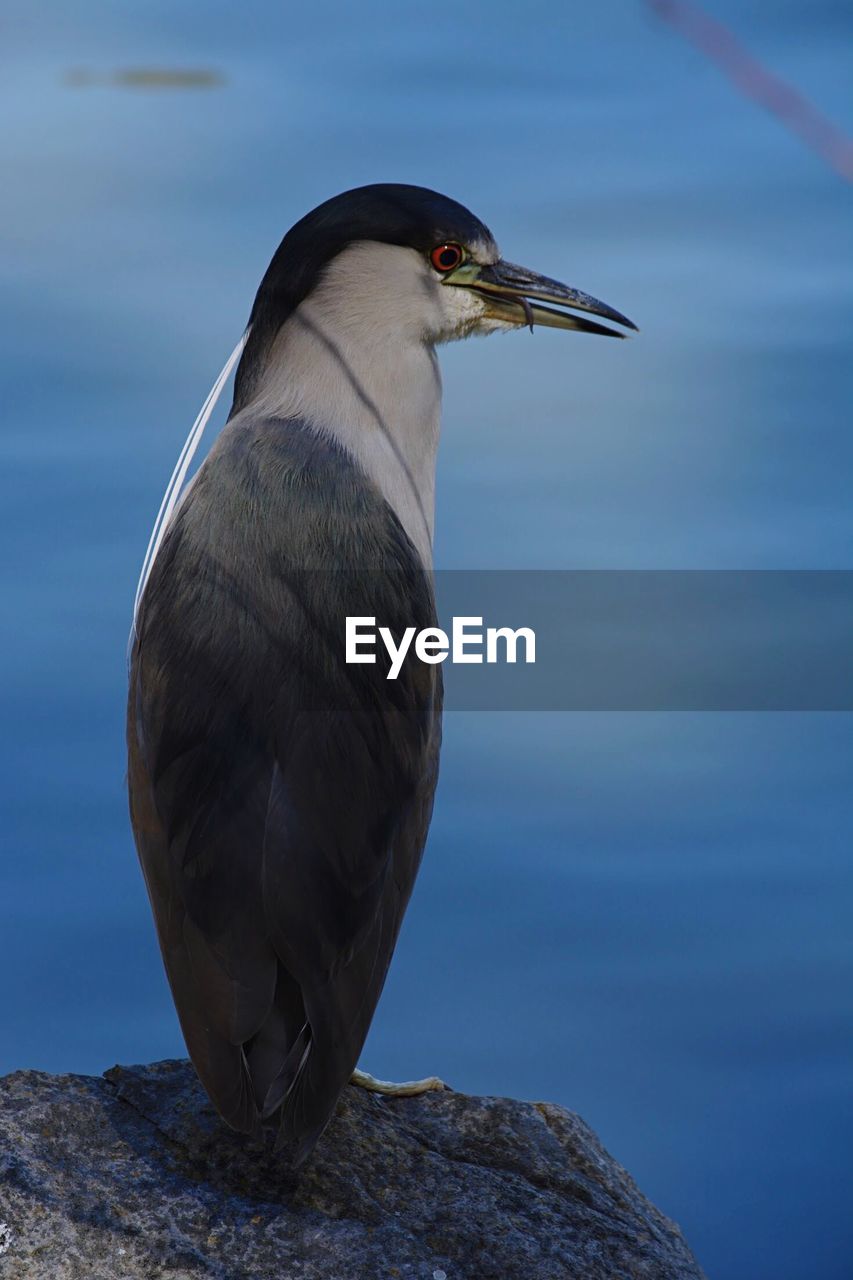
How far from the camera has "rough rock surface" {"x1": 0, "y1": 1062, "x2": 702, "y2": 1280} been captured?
7.80 feet

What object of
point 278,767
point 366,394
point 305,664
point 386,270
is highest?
point 386,270

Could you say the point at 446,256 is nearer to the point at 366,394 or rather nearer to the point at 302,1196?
the point at 366,394

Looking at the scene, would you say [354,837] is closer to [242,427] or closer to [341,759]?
[341,759]

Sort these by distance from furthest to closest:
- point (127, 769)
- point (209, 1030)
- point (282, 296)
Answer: point (282, 296) < point (127, 769) < point (209, 1030)

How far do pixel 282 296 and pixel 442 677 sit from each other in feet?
2.52

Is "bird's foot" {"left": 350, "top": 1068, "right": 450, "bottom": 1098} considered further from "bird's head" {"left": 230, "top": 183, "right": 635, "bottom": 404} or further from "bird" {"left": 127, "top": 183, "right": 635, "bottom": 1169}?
"bird's head" {"left": 230, "top": 183, "right": 635, "bottom": 404}

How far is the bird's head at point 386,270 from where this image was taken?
9.70 feet

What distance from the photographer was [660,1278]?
2586 millimetres

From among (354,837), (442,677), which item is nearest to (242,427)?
(442,677)

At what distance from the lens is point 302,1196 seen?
251cm

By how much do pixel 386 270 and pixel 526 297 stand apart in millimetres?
305

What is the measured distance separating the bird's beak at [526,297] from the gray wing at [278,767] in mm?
537

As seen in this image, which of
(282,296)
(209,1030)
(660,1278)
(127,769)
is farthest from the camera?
(282,296)

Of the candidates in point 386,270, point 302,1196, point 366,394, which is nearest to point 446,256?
point 386,270
